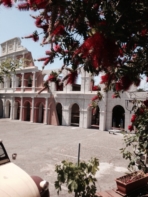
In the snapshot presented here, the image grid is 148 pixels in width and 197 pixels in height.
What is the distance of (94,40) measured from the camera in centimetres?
161

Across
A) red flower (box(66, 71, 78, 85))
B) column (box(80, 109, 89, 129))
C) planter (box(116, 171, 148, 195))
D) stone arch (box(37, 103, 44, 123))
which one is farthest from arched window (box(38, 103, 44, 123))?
red flower (box(66, 71, 78, 85))

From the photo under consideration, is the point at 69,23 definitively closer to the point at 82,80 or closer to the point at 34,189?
the point at 34,189

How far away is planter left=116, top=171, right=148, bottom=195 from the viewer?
4538mm

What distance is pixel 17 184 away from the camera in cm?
424

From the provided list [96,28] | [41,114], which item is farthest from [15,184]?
[41,114]

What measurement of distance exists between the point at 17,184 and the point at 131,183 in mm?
2644

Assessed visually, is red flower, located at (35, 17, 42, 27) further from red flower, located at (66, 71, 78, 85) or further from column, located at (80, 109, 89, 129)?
column, located at (80, 109, 89, 129)

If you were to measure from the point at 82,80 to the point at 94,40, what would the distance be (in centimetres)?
1804

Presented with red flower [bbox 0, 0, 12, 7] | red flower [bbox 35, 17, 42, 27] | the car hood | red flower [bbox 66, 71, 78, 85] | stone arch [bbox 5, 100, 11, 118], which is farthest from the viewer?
stone arch [bbox 5, 100, 11, 118]

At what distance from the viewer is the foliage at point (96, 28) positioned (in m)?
1.61

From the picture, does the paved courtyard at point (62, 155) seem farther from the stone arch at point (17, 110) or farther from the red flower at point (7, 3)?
the stone arch at point (17, 110)

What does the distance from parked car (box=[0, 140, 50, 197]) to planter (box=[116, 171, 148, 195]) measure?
5.92 ft

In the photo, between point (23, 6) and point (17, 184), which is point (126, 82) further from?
point (17, 184)

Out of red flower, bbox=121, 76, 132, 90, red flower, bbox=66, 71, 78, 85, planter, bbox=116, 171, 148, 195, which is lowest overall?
planter, bbox=116, 171, 148, 195
